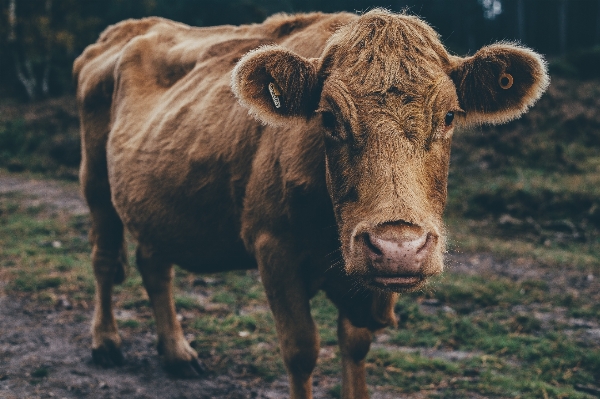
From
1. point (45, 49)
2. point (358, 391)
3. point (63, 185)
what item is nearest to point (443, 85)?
point (358, 391)

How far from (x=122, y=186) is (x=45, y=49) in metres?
18.3

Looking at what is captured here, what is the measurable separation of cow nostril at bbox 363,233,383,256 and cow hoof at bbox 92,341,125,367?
2968 millimetres

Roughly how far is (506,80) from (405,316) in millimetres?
3116

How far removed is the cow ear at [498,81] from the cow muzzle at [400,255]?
0.86 metres

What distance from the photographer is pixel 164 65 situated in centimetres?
471

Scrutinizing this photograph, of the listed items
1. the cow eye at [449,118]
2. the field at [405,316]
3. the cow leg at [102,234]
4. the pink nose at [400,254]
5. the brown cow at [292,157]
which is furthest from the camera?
the cow leg at [102,234]

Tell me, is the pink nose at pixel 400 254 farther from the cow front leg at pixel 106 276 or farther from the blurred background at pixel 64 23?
the blurred background at pixel 64 23

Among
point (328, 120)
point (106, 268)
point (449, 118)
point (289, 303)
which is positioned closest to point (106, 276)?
point (106, 268)

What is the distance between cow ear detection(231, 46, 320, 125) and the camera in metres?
2.73

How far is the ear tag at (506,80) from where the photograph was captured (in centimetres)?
278

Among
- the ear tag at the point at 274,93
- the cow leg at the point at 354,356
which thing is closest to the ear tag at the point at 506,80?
the ear tag at the point at 274,93

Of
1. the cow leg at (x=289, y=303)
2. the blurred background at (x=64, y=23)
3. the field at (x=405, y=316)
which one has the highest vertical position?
the blurred background at (x=64, y=23)

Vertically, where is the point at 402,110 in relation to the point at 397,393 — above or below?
above

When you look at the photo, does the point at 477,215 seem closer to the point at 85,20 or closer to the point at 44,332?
the point at 44,332
